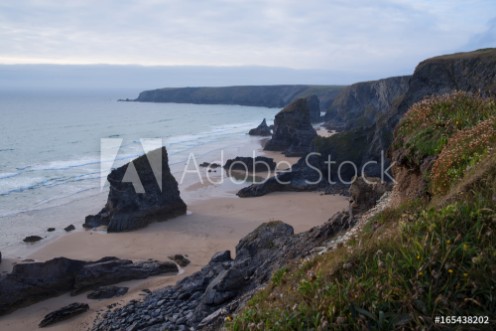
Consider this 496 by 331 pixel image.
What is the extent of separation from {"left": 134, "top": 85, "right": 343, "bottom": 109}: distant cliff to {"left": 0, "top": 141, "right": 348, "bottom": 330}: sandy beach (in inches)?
4572

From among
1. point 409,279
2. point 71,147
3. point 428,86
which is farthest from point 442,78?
point 71,147

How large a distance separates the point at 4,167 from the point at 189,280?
131 ft

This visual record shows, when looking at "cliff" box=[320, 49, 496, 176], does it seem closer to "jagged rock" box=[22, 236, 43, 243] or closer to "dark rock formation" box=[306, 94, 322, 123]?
"jagged rock" box=[22, 236, 43, 243]

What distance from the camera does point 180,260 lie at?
2122 centimetres

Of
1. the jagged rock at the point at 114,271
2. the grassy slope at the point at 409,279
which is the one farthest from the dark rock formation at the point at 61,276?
the grassy slope at the point at 409,279

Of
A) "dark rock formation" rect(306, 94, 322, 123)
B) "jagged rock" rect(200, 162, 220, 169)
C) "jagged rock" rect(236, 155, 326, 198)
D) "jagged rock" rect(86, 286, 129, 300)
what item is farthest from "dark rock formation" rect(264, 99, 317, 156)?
"dark rock formation" rect(306, 94, 322, 123)

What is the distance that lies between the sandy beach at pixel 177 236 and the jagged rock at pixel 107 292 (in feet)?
0.91

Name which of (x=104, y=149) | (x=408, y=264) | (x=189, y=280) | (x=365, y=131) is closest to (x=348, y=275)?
(x=408, y=264)

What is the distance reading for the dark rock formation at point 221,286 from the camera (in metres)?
13.1

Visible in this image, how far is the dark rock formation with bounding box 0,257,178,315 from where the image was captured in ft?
56.6

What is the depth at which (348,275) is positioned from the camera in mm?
5055

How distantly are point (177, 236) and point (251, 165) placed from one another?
2174 centimetres

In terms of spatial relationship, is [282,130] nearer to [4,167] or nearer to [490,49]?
[490,49]

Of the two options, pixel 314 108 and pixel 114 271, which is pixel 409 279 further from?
pixel 314 108
